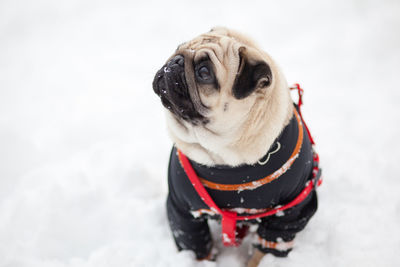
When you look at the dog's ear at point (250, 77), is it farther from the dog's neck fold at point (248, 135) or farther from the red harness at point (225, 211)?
the red harness at point (225, 211)

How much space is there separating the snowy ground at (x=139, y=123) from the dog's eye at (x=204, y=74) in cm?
184

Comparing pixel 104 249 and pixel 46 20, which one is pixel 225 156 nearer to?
pixel 104 249

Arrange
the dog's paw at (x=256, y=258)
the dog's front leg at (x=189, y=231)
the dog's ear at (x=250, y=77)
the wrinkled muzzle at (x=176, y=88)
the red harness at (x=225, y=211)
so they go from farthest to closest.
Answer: the dog's paw at (x=256, y=258) < the dog's front leg at (x=189, y=231) < the red harness at (x=225, y=211) < the wrinkled muzzle at (x=176, y=88) < the dog's ear at (x=250, y=77)

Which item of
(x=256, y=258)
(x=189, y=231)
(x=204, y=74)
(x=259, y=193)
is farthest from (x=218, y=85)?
(x=256, y=258)

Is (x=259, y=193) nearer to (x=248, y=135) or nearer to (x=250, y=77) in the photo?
(x=248, y=135)

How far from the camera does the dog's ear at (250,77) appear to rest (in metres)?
2.19

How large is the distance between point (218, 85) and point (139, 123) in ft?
9.60

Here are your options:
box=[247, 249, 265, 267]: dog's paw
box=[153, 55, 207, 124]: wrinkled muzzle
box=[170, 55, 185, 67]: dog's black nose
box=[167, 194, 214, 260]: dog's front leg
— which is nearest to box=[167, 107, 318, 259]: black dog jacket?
box=[167, 194, 214, 260]: dog's front leg

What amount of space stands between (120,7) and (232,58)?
21.2ft

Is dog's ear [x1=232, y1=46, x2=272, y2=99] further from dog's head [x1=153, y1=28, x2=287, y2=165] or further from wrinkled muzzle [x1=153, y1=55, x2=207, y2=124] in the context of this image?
wrinkled muzzle [x1=153, y1=55, x2=207, y2=124]

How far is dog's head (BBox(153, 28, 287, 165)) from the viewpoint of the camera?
7.42 feet

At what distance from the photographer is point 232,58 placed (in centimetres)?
232

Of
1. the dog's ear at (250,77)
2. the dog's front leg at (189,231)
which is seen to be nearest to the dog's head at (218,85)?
the dog's ear at (250,77)

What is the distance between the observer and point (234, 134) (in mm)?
2439
